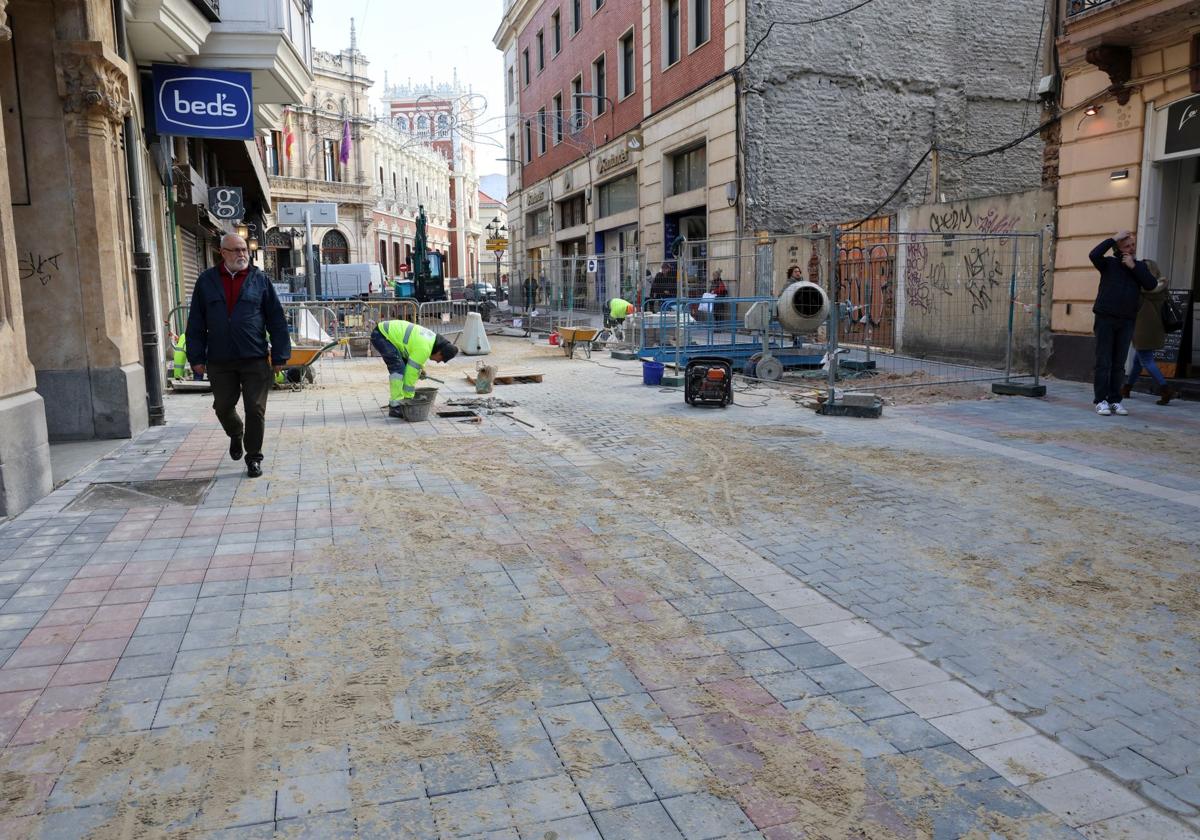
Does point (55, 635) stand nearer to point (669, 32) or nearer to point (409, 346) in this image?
point (409, 346)

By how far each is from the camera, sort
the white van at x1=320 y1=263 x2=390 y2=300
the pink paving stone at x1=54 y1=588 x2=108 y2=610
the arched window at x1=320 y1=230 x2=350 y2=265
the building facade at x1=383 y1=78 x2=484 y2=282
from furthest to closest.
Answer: the building facade at x1=383 y1=78 x2=484 y2=282 → the arched window at x1=320 y1=230 x2=350 y2=265 → the white van at x1=320 y1=263 x2=390 y2=300 → the pink paving stone at x1=54 y1=588 x2=108 y2=610

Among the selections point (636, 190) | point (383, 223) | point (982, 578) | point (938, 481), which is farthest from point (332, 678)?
point (383, 223)

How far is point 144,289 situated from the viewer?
345 inches

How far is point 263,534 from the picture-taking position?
527cm

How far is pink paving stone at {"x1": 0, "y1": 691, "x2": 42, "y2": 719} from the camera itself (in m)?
3.09

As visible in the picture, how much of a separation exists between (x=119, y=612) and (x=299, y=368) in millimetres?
8732

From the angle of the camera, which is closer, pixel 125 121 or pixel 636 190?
pixel 125 121

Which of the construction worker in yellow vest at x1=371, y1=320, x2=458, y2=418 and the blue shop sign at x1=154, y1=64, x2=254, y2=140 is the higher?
the blue shop sign at x1=154, y1=64, x2=254, y2=140

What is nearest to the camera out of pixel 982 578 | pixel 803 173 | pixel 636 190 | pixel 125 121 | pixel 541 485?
pixel 982 578

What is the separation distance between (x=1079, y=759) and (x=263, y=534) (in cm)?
439

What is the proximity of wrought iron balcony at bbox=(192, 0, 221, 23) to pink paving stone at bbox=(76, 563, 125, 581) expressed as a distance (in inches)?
323

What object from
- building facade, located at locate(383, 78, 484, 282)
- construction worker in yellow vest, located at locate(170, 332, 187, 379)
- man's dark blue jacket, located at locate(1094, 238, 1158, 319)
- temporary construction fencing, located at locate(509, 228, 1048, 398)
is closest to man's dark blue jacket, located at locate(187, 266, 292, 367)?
construction worker in yellow vest, located at locate(170, 332, 187, 379)

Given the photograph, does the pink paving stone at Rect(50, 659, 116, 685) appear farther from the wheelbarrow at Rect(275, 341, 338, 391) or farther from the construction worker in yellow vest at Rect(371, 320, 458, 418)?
the wheelbarrow at Rect(275, 341, 338, 391)

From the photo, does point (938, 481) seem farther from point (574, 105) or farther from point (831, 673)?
point (574, 105)
